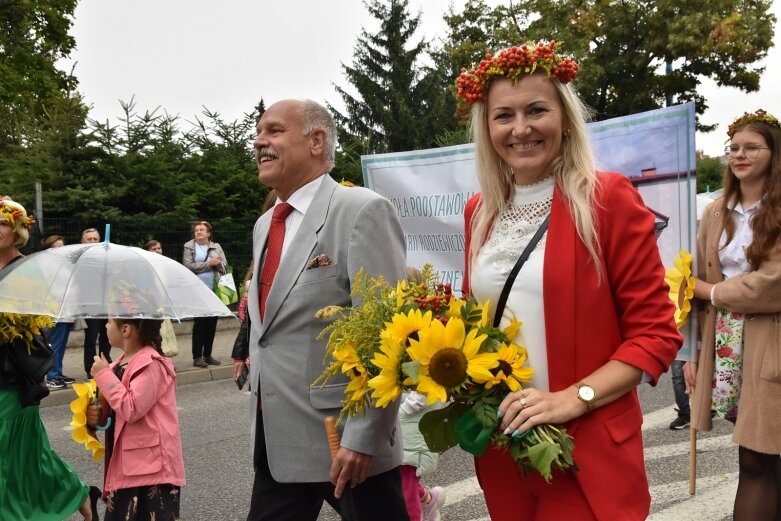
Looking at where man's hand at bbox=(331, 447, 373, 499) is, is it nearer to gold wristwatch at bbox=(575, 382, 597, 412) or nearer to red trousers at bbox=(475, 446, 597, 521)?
red trousers at bbox=(475, 446, 597, 521)

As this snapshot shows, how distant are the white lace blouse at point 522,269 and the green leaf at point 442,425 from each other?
0.21 metres

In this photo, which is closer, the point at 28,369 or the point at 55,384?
the point at 28,369

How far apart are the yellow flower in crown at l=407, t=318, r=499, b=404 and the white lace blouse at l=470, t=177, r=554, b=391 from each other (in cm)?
16

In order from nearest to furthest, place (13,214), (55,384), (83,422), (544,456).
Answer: (544,456) < (83,422) < (13,214) < (55,384)

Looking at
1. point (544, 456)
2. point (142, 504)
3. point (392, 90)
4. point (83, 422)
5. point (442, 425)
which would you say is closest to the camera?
point (544, 456)

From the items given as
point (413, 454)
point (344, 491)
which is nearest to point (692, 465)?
point (413, 454)

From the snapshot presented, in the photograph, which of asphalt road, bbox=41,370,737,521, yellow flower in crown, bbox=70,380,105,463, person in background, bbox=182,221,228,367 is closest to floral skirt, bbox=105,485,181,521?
yellow flower in crown, bbox=70,380,105,463

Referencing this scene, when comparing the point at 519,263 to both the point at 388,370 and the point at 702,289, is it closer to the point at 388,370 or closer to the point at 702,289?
the point at 388,370

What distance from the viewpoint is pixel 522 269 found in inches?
88.0

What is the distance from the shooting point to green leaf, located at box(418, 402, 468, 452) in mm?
2217

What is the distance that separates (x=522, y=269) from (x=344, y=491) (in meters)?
1.06

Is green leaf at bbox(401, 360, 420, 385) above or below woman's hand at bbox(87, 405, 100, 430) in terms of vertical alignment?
above

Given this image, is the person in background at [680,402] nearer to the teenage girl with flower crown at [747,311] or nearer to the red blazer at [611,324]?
the teenage girl with flower crown at [747,311]

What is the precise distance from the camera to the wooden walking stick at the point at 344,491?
8.83ft
